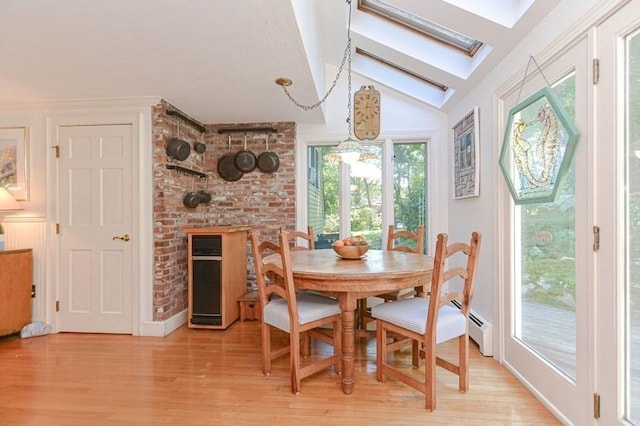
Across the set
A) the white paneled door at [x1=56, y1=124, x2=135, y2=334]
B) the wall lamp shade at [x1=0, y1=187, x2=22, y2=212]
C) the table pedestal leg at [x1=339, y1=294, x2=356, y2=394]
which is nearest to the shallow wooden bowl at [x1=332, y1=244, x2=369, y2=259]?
the table pedestal leg at [x1=339, y1=294, x2=356, y2=394]

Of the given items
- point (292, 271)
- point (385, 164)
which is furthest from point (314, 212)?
point (292, 271)

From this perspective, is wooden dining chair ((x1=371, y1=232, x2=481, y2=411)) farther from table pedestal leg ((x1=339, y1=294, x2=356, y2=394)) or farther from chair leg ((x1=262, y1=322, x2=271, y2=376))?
chair leg ((x1=262, y1=322, x2=271, y2=376))

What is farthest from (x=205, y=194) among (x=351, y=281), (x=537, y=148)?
(x=537, y=148)

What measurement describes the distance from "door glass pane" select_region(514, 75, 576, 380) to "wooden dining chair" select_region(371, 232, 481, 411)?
420 millimetres

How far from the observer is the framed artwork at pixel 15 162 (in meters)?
3.29

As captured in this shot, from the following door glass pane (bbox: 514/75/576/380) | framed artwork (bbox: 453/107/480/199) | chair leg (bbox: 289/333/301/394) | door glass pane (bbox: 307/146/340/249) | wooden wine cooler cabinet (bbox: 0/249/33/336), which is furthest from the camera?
door glass pane (bbox: 307/146/340/249)

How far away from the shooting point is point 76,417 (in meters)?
1.89

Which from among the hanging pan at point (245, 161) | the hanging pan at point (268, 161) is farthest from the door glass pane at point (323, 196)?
the hanging pan at point (245, 161)

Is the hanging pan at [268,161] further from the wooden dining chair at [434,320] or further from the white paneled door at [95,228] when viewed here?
the wooden dining chair at [434,320]

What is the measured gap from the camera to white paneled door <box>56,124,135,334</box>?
3.22 m

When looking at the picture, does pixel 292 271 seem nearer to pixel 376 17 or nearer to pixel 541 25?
pixel 541 25

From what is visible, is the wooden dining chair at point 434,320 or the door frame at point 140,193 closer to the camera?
the wooden dining chair at point 434,320

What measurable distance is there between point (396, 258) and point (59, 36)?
106 inches

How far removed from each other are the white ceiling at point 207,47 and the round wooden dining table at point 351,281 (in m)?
1.50
